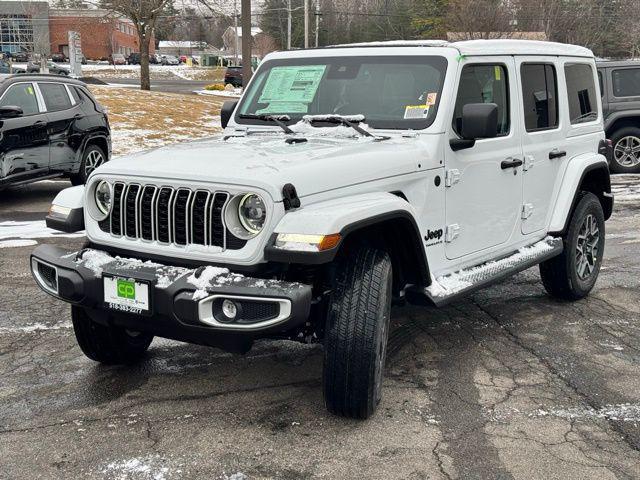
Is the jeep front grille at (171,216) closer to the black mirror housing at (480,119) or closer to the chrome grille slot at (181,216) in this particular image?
the chrome grille slot at (181,216)

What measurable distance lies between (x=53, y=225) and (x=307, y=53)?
2.13m

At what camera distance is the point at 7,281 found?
675 cm

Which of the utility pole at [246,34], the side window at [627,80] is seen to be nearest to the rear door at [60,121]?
the side window at [627,80]

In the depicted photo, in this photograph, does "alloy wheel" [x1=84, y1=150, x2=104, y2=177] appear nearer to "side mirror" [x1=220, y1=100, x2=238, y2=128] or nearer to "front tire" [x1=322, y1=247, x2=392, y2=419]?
"side mirror" [x1=220, y1=100, x2=238, y2=128]

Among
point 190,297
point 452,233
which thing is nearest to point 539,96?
point 452,233

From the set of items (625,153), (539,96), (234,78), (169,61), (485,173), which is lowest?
(625,153)

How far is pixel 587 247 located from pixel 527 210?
3.54 ft

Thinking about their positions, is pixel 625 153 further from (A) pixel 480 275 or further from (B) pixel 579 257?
(A) pixel 480 275

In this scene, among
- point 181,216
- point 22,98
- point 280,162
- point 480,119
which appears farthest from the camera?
point 22,98

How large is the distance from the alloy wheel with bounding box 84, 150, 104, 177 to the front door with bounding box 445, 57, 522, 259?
7.70 m

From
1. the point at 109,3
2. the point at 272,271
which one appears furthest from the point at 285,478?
the point at 109,3

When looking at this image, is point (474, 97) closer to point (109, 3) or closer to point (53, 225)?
point (53, 225)

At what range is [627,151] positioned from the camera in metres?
14.0

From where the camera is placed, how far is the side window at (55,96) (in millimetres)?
10836
